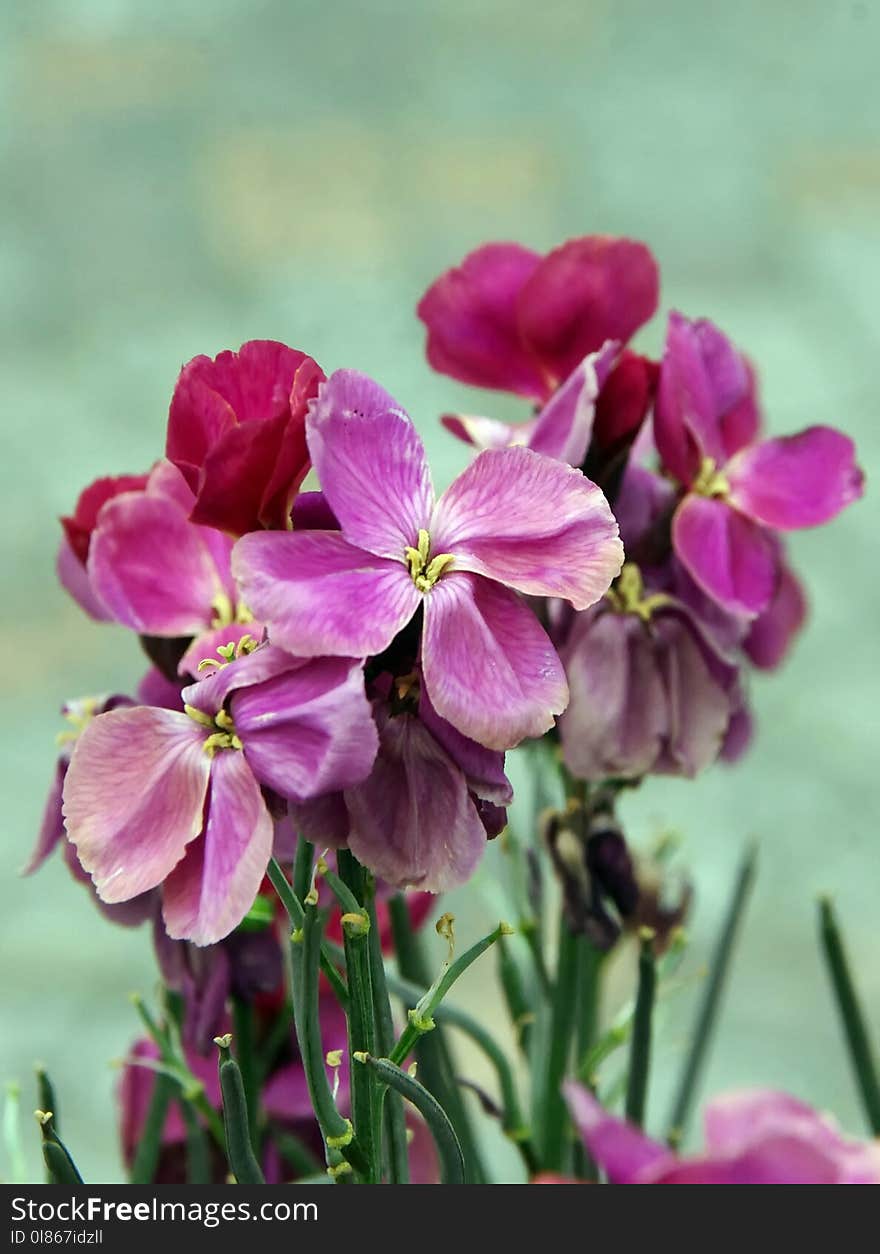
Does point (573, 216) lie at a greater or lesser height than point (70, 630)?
greater

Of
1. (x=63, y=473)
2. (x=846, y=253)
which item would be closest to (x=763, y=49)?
(x=846, y=253)

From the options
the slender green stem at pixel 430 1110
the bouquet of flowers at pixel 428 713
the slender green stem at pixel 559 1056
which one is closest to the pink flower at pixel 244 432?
the bouquet of flowers at pixel 428 713

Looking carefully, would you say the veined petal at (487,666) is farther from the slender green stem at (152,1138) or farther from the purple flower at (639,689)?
the slender green stem at (152,1138)

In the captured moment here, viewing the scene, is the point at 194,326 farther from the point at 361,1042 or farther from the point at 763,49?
the point at 361,1042

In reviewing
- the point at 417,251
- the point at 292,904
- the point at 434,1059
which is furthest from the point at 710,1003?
the point at 417,251

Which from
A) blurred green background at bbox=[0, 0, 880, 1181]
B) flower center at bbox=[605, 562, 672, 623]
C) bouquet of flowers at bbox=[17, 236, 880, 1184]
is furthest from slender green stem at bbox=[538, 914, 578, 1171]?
blurred green background at bbox=[0, 0, 880, 1181]

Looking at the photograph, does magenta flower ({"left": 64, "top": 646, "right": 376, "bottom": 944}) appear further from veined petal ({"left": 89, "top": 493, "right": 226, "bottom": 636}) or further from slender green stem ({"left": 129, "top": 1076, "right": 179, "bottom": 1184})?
slender green stem ({"left": 129, "top": 1076, "right": 179, "bottom": 1184})

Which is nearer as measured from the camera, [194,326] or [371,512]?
[371,512]
